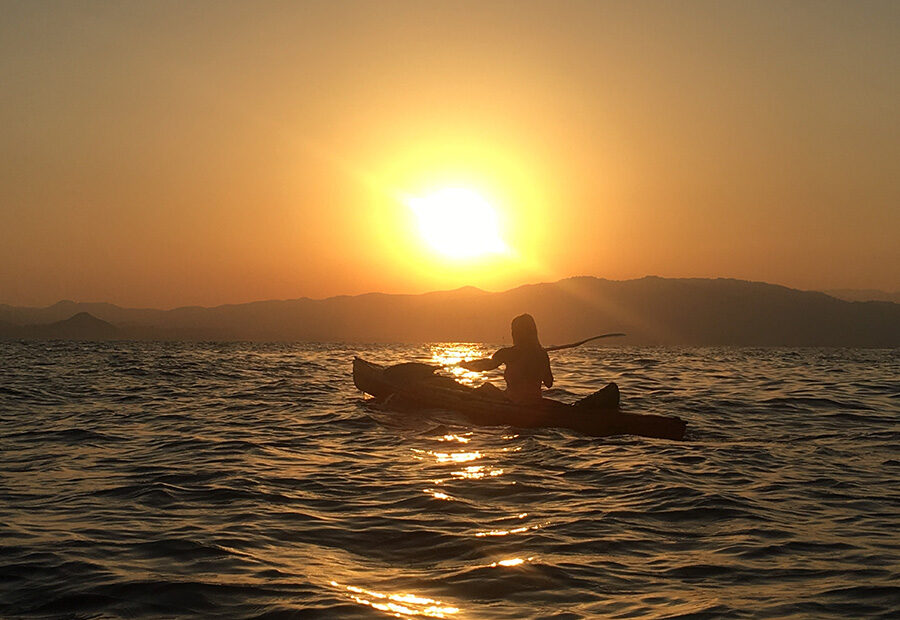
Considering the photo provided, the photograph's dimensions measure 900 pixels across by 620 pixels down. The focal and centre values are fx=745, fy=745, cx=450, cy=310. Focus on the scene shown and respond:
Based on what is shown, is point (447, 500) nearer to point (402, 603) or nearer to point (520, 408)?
point (402, 603)

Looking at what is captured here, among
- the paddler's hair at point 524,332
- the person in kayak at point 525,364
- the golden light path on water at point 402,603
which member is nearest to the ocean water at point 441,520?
the golden light path on water at point 402,603

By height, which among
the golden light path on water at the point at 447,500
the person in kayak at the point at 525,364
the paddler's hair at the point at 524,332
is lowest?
the golden light path on water at the point at 447,500

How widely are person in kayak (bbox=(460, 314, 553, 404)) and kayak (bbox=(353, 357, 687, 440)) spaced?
0.30 m

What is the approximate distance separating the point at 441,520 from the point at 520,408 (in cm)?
724

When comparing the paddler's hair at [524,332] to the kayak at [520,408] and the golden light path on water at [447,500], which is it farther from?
the golden light path on water at [447,500]

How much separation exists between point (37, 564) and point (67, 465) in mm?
5115

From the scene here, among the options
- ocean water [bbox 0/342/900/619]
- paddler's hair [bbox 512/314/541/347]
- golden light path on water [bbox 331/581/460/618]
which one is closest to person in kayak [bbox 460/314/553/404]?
paddler's hair [bbox 512/314/541/347]

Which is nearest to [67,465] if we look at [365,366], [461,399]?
[461,399]

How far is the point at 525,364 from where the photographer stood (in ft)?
49.9

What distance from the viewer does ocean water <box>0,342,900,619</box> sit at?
214 inches

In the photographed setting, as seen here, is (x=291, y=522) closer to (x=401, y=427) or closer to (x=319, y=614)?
(x=319, y=614)

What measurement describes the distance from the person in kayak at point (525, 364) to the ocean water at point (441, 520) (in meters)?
0.92

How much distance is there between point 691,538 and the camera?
23.5 feet

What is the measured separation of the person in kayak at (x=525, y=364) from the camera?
15.2m
